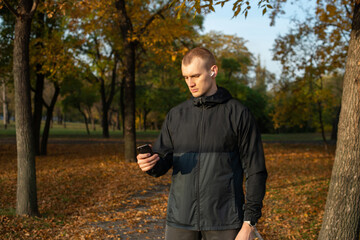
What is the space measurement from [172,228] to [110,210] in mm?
5782

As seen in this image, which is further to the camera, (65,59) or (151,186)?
(65,59)

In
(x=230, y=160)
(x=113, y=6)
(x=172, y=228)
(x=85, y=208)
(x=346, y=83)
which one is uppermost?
(x=113, y=6)

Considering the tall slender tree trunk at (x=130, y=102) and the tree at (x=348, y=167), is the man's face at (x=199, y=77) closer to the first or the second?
the tree at (x=348, y=167)

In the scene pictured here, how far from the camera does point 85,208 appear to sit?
28.1 feet

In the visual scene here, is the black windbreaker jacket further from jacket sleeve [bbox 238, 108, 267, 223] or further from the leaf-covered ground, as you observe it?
the leaf-covered ground

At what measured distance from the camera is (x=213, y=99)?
2.71m

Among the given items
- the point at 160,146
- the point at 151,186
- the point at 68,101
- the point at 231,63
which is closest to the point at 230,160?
the point at 160,146

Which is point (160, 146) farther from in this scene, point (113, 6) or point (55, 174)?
point (113, 6)

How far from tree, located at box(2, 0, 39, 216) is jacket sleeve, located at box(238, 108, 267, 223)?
5.74m

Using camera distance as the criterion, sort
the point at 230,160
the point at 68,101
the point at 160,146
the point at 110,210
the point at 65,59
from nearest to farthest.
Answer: the point at 230,160
the point at 160,146
the point at 110,210
the point at 65,59
the point at 68,101

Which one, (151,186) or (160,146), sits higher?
(160,146)

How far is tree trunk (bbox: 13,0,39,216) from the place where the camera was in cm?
727

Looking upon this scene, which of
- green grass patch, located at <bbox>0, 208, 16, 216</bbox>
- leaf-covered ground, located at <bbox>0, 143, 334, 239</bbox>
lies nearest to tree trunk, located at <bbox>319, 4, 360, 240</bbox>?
leaf-covered ground, located at <bbox>0, 143, 334, 239</bbox>

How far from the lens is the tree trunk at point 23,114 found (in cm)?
727
